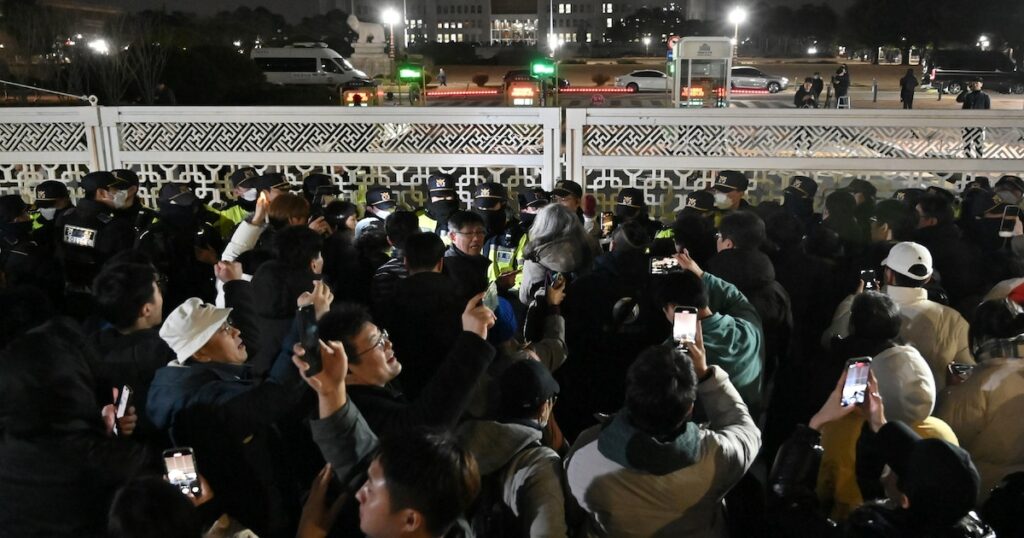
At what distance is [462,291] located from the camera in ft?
12.9

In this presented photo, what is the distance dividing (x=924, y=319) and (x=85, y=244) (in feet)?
16.3

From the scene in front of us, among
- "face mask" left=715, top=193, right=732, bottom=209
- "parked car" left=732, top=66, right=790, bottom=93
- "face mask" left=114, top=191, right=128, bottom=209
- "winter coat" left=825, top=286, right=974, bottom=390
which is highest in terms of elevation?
"parked car" left=732, top=66, right=790, bottom=93

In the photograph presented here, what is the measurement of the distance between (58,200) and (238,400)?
4.44m

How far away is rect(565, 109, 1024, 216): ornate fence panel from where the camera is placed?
25.9 ft

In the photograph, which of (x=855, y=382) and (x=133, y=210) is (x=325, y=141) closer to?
(x=133, y=210)

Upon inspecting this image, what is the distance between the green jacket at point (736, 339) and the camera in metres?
3.39

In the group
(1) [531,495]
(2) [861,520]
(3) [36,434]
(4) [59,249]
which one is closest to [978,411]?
(2) [861,520]

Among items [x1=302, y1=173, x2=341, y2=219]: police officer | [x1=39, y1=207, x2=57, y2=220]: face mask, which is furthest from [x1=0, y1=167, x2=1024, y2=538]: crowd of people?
[x1=302, y1=173, x2=341, y2=219]: police officer

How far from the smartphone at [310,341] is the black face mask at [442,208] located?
11.3ft

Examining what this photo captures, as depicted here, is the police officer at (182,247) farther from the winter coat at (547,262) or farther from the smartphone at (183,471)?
the smartphone at (183,471)

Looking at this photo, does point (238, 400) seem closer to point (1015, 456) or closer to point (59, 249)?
point (1015, 456)

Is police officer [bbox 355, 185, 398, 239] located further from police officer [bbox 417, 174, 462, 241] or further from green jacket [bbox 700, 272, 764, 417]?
green jacket [bbox 700, 272, 764, 417]

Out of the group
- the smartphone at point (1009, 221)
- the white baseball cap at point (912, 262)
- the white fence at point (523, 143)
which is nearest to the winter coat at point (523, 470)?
the white baseball cap at point (912, 262)

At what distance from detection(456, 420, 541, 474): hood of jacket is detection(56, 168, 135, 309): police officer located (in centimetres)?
352
